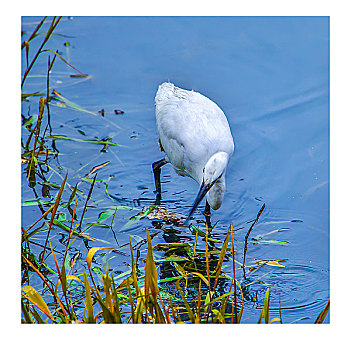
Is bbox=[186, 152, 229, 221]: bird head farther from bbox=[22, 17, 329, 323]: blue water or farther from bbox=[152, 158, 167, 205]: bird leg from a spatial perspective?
bbox=[152, 158, 167, 205]: bird leg

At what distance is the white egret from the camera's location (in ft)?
13.2

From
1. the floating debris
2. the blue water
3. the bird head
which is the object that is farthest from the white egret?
the blue water

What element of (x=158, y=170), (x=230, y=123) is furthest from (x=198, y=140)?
(x=230, y=123)

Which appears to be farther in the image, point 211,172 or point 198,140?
point 198,140

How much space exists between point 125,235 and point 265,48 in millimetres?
3387

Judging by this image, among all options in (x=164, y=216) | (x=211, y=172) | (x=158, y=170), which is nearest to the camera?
(x=211, y=172)

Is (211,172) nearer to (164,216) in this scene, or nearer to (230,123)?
(164,216)

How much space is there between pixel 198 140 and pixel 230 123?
1583mm

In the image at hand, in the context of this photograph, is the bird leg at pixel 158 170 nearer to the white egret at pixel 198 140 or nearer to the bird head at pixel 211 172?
the white egret at pixel 198 140

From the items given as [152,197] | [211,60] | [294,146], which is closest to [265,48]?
[211,60]

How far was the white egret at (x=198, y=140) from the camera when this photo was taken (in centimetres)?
402

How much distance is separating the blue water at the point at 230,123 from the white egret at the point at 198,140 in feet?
1.22

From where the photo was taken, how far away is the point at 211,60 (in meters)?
6.55

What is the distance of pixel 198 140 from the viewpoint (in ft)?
14.0
